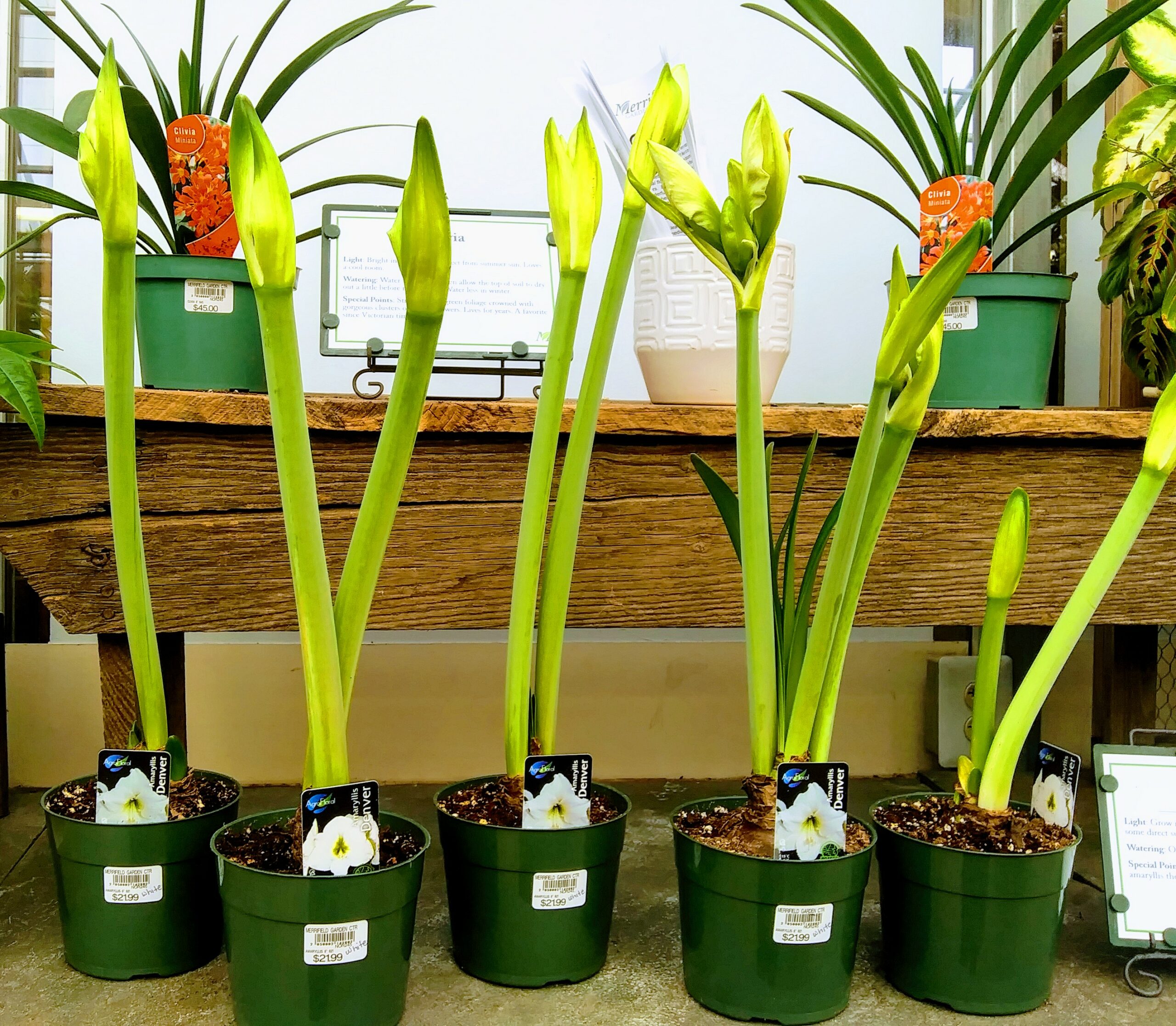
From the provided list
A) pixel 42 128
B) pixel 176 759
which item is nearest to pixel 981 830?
pixel 176 759

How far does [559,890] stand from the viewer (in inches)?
31.6

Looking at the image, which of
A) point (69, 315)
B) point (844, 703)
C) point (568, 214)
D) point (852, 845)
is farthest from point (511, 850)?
point (69, 315)

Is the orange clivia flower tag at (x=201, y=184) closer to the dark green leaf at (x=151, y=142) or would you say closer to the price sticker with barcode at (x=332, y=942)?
the dark green leaf at (x=151, y=142)

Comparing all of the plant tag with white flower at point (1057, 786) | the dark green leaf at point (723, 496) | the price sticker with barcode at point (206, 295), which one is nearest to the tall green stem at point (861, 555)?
the dark green leaf at point (723, 496)

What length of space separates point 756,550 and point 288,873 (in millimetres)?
425

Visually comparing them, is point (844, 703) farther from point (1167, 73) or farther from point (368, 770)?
point (1167, 73)

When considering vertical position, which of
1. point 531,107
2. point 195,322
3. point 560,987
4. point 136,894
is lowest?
point 560,987

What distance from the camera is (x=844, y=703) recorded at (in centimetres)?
157

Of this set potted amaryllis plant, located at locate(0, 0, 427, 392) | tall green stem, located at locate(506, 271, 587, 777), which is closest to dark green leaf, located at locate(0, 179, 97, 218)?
potted amaryllis plant, located at locate(0, 0, 427, 392)

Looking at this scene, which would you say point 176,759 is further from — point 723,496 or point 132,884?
point 723,496

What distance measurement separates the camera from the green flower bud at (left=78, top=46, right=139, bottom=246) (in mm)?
658

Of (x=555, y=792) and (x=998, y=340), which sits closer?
(x=555, y=792)

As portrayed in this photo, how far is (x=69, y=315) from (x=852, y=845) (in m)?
1.28

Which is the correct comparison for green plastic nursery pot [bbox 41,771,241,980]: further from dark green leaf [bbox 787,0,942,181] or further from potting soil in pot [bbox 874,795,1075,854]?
dark green leaf [bbox 787,0,942,181]
